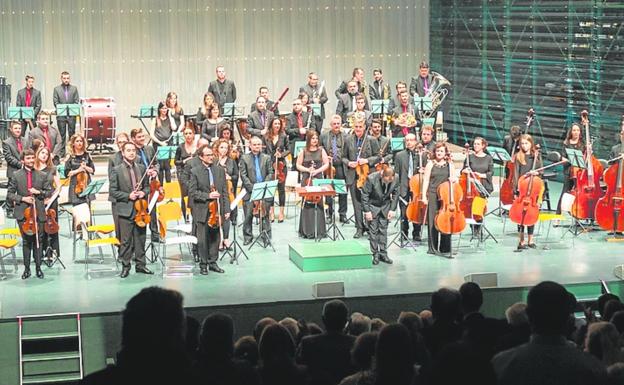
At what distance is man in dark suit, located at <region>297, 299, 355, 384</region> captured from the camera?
6996mm

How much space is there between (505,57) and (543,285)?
18.2 meters

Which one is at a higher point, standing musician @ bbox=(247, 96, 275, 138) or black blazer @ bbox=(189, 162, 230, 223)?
standing musician @ bbox=(247, 96, 275, 138)

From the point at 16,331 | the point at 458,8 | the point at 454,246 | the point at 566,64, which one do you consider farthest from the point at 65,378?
the point at 458,8

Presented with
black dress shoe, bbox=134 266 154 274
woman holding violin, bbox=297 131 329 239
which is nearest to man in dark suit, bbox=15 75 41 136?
woman holding violin, bbox=297 131 329 239

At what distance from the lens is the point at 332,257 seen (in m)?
13.8

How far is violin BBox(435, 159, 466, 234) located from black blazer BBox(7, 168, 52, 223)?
4750 mm

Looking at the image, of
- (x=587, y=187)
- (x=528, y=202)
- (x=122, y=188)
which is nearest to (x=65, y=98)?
(x=122, y=188)

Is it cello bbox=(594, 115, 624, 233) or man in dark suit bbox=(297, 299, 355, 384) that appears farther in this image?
cello bbox=(594, 115, 624, 233)

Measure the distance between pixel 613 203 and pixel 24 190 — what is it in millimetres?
7468

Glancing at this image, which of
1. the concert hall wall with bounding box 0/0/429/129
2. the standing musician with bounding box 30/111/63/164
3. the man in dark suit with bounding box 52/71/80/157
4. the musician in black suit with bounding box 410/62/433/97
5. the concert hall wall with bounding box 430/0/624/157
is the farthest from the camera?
the concert hall wall with bounding box 0/0/429/129

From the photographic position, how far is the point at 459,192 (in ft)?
46.3

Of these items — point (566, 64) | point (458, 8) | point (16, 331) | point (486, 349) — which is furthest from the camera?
point (458, 8)

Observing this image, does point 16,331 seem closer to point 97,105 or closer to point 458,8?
point 97,105

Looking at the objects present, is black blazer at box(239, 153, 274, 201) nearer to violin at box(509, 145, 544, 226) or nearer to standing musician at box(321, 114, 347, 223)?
standing musician at box(321, 114, 347, 223)
